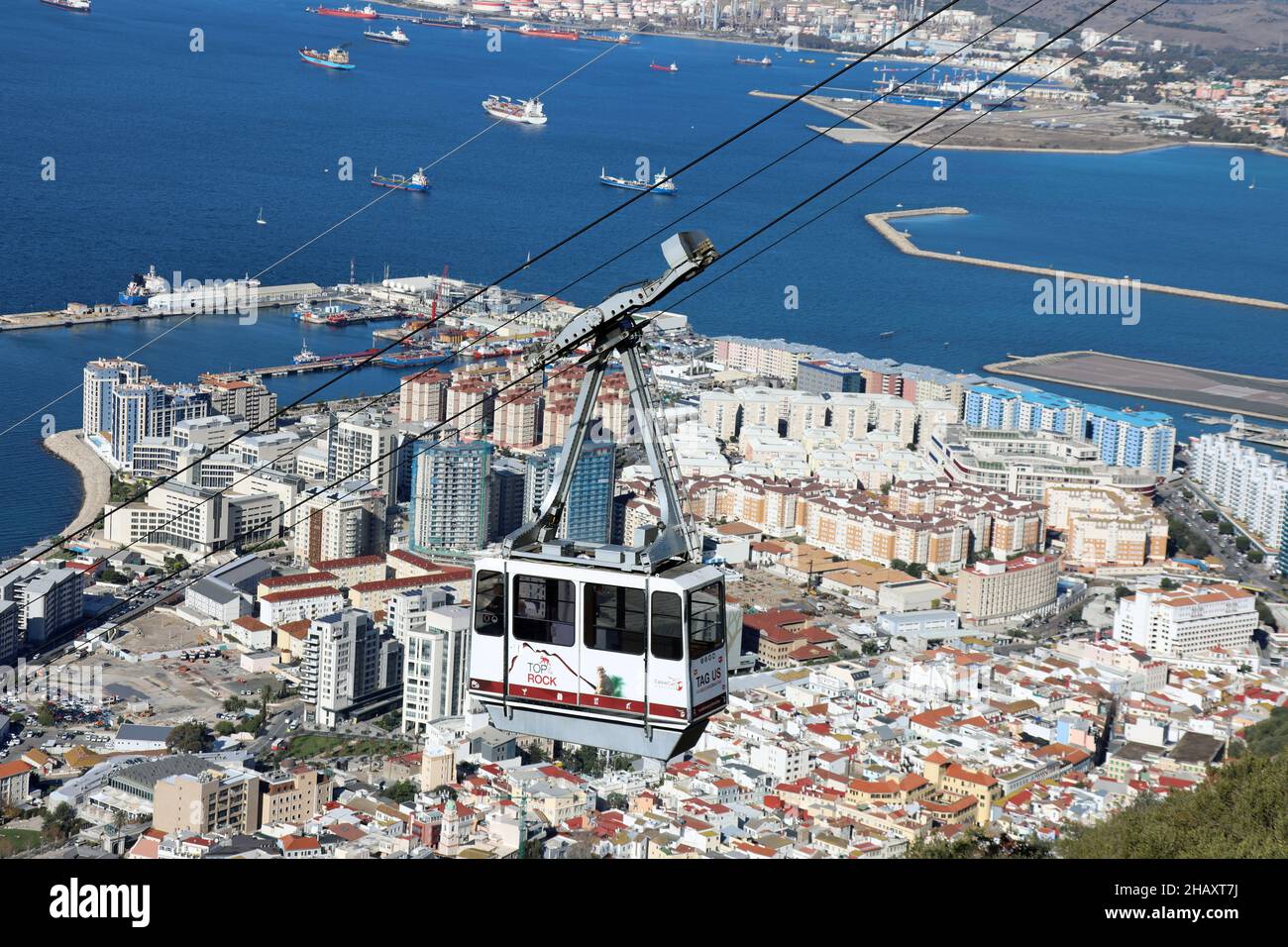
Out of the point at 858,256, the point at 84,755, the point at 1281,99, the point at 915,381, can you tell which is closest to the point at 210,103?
the point at 858,256

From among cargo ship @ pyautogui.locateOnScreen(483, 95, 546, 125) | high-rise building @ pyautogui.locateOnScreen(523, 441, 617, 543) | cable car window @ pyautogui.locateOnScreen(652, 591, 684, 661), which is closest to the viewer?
cable car window @ pyautogui.locateOnScreen(652, 591, 684, 661)

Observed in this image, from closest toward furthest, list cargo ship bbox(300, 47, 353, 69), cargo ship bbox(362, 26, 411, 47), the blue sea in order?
the blue sea
cargo ship bbox(300, 47, 353, 69)
cargo ship bbox(362, 26, 411, 47)

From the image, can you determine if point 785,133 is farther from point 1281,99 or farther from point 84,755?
point 84,755

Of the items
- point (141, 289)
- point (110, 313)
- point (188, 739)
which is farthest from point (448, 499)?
point (141, 289)

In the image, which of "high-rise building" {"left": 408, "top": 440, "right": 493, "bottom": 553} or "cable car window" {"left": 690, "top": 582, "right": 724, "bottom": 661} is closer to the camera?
"cable car window" {"left": 690, "top": 582, "right": 724, "bottom": 661}

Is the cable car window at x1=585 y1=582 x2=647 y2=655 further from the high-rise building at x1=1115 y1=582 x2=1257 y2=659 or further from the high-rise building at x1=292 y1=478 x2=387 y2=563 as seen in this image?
the high-rise building at x1=292 y1=478 x2=387 y2=563

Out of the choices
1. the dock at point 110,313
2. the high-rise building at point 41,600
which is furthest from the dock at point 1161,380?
the high-rise building at point 41,600

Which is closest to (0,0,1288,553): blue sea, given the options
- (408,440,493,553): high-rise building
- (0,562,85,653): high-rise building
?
(0,562,85,653): high-rise building
